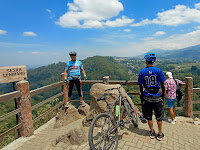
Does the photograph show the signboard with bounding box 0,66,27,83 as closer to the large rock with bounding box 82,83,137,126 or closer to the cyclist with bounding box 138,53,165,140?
the large rock with bounding box 82,83,137,126

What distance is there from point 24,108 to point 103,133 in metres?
2.76

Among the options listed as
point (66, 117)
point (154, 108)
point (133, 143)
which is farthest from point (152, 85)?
point (66, 117)

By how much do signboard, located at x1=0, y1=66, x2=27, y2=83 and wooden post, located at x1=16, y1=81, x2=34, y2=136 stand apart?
20.8 inches

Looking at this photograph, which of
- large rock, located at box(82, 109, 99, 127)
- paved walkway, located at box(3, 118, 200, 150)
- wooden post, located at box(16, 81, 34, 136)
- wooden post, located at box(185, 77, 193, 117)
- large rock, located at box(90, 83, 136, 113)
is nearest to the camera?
paved walkway, located at box(3, 118, 200, 150)

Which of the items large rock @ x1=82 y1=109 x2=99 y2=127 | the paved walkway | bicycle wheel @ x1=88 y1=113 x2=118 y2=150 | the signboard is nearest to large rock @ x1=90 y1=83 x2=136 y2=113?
large rock @ x1=82 y1=109 x2=99 y2=127

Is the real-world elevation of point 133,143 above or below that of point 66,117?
above

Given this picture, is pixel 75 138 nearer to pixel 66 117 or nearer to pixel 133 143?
pixel 133 143

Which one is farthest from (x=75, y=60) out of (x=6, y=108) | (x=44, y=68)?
(x=44, y=68)

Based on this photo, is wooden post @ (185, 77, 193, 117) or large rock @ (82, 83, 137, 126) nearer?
large rock @ (82, 83, 137, 126)

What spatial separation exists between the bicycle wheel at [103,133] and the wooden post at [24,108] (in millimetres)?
2541

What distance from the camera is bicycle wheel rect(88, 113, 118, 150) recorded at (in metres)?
2.57

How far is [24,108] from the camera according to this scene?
4.13m

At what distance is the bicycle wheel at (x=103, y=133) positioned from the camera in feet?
8.43

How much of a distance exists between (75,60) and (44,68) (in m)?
194
